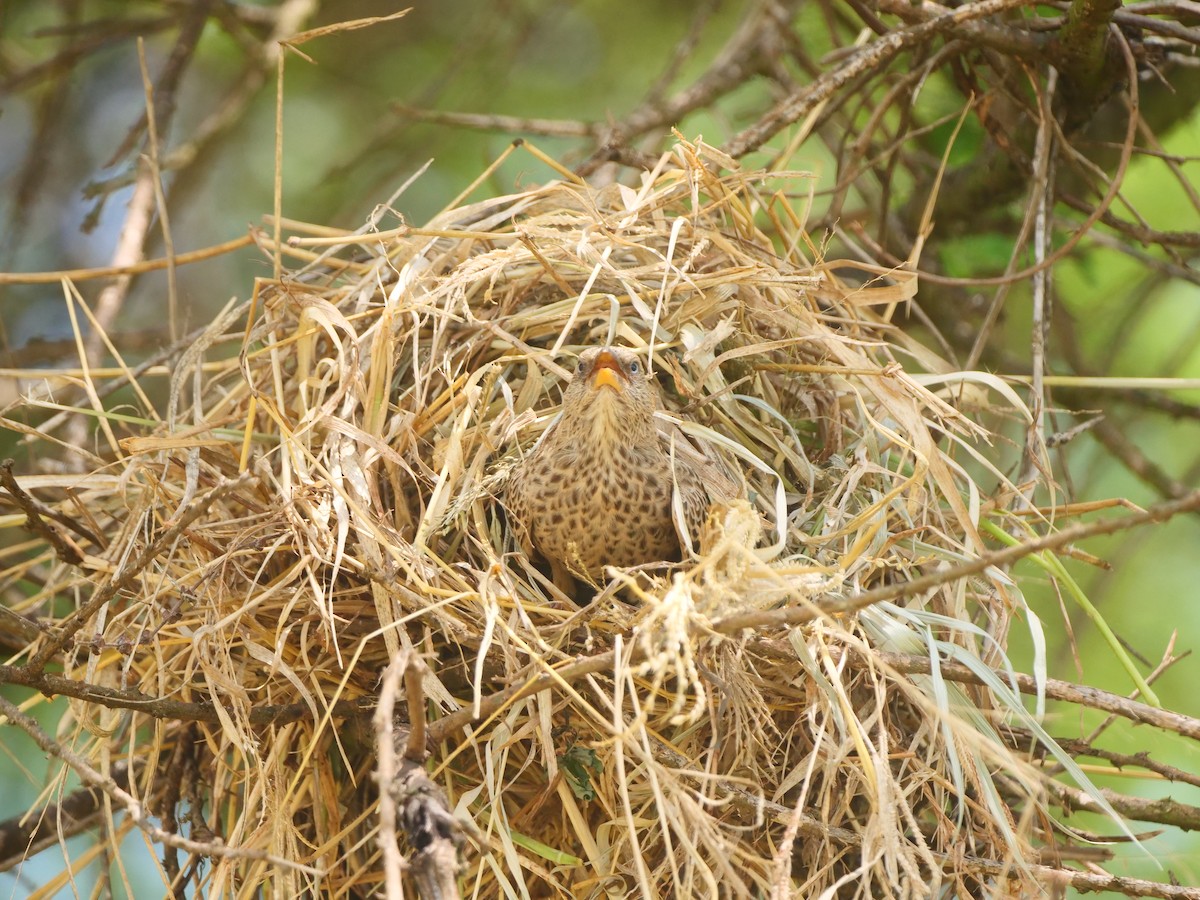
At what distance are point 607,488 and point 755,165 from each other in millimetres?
2213


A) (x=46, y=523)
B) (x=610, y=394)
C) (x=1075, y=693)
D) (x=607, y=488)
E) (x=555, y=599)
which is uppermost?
(x=46, y=523)

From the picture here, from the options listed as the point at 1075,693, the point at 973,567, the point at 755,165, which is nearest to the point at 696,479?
the point at 1075,693

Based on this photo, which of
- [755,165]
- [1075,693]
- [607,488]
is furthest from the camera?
[755,165]

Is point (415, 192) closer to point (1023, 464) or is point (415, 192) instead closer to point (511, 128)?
point (511, 128)

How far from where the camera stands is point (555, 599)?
252 cm

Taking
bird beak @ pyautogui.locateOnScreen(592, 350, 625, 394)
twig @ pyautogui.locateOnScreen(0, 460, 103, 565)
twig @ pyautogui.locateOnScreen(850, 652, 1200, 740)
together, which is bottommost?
twig @ pyautogui.locateOnScreen(850, 652, 1200, 740)

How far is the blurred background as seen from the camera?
295 centimetres

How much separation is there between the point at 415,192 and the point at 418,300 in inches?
116

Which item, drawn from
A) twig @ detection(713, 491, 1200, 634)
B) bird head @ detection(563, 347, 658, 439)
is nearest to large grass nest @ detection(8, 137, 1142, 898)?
twig @ detection(713, 491, 1200, 634)

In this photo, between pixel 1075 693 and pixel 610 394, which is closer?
pixel 1075 693

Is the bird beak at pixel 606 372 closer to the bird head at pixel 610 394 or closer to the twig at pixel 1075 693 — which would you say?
the bird head at pixel 610 394

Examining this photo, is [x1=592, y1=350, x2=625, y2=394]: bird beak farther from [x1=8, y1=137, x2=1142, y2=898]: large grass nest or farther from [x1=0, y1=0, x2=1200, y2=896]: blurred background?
[x1=0, y1=0, x2=1200, y2=896]: blurred background

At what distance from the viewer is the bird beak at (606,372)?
8.18ft

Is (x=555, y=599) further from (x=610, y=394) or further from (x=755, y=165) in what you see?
(x=755, y=165)
